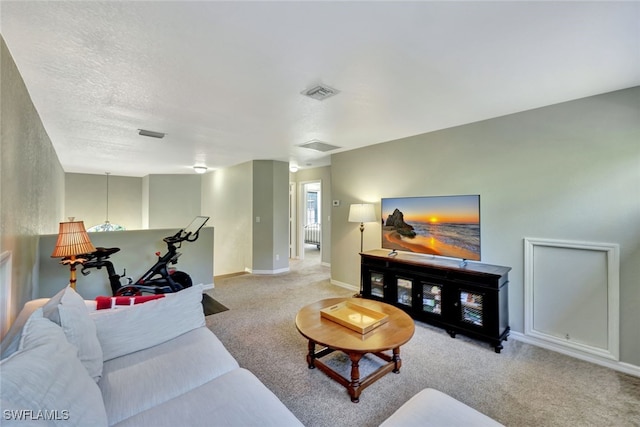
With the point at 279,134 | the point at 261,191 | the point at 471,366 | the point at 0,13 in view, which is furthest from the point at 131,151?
the point at 471,366

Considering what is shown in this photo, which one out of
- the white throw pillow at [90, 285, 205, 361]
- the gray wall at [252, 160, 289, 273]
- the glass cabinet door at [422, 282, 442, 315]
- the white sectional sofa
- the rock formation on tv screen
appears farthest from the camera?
the gray wall at [252, 160, 289, 273]

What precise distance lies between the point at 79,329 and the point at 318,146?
11.9 feet

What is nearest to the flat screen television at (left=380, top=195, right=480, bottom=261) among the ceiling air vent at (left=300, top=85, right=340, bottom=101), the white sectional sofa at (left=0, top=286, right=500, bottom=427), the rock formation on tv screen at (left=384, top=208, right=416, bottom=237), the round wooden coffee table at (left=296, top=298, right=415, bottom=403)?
the rock formation on tv screen at (left=384, top=208, right=416, bottom=237)

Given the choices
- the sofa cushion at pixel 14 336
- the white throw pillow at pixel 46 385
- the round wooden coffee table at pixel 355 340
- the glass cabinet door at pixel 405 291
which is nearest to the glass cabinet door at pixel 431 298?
the glass cabinet door at pixel 405 291

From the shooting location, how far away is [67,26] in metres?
1.56

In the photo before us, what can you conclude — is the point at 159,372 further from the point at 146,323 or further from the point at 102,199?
the point at 102,199

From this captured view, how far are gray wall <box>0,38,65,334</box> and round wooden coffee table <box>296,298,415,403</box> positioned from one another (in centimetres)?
202

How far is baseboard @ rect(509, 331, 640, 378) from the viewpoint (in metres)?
2.29

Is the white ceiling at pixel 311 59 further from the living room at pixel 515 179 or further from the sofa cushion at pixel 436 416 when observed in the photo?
the sofa cushion at pixel 436 416

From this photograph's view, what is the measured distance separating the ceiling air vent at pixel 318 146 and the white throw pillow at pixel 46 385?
353cm

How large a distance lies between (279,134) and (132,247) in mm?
2710

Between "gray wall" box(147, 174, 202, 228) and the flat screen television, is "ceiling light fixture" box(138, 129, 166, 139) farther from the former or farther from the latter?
"gray wall" box(147, 174, 202, 228)

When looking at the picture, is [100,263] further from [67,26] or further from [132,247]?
[67,26]

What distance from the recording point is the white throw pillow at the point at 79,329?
1372mm
